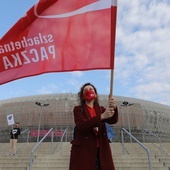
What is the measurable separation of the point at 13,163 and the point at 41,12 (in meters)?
5.51

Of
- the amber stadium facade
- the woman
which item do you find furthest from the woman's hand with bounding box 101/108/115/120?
the amber stadium facade

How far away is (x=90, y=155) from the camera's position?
9.40 ft

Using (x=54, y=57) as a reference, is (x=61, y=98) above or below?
below

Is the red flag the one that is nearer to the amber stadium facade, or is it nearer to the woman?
the woman

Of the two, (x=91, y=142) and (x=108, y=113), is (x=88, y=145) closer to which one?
(x=91, y=142)

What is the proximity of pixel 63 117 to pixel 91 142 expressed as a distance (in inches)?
1258

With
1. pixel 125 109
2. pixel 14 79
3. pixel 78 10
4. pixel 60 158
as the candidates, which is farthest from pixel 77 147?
pixel 125 109

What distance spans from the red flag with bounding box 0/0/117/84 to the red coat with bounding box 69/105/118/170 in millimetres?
791

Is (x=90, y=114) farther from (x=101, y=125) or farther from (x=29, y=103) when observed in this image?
(x=29, y=103)

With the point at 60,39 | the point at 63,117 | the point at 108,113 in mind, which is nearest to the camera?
the point at 108,113

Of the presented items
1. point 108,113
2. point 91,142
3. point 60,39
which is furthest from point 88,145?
point 60,39

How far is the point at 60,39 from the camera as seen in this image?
396 cm

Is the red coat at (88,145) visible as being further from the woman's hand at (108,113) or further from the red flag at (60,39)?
the red flag at (60,39)

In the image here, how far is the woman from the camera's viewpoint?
2859 millimetres
